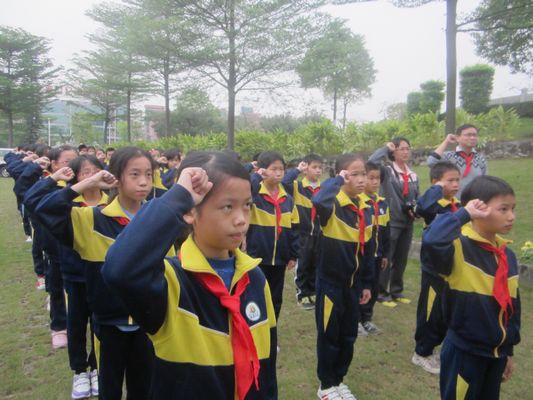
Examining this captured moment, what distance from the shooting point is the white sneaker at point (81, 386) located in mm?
2941

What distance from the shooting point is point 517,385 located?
3.09 metres

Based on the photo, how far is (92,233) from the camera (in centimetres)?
250

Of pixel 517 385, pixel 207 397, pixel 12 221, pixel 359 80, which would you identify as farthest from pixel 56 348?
pixel 359 80

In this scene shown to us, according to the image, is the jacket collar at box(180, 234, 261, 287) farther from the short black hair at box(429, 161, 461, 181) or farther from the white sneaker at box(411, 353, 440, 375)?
the white sneaker at box(411, 353, 440, 375)

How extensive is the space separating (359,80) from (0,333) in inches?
1307

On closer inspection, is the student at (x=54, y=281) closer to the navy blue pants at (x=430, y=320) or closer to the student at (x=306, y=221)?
the student at (x=306, y=221)

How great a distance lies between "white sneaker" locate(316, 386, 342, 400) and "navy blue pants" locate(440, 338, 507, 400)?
0.82m

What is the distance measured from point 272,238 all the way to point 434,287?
4.42 feet

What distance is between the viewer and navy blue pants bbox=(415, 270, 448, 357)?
3324mm

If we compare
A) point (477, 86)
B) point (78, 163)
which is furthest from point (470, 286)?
point (477, 86)

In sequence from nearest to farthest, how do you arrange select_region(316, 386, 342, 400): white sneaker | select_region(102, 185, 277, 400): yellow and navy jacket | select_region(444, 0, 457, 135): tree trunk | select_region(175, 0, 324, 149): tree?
1. select_region(102, 185, 277, 400): yellow and navy jacket
2. select_region(316, 386, 342, 400): white sneaker
3. select_region(444, 0, 457, 135): tree trunk
4. select_region(175, 0, 324, 149): tree

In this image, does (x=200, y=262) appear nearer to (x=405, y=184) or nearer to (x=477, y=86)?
(x=405, y=184)

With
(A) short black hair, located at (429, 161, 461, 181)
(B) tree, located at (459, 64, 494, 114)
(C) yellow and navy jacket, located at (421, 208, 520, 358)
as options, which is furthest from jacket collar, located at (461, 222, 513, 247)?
(B) tree, located at (459, 64, 494, 114)

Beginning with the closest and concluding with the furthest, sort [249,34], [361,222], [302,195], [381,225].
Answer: [361,222]
[381,225]
[302,195]
[249,34]
